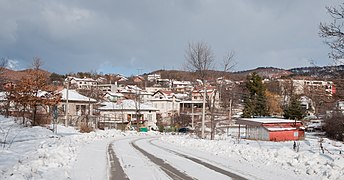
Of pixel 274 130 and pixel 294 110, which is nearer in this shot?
pixel 274 130

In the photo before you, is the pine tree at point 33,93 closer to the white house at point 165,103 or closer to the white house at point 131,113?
the white house at point 131,113

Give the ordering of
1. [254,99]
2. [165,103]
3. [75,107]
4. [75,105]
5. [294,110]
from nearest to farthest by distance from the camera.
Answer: [75,105]
[75,107]
[294,110]
[254,99]
[165,103]

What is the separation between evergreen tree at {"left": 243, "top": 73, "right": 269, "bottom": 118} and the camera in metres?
69.6

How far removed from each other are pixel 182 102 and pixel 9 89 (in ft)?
235

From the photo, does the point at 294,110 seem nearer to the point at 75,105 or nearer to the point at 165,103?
the point at 165,103

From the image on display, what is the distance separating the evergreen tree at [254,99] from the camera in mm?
69550

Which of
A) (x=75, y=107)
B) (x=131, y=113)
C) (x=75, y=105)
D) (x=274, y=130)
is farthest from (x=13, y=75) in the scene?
(x=131, y=113)

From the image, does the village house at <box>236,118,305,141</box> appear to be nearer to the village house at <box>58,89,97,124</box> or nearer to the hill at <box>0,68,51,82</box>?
the hill at <box>0,68,51,82</box>

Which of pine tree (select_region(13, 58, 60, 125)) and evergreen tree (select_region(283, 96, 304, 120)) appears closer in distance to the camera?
pine tree (select_region(13, 58, 60, 125))

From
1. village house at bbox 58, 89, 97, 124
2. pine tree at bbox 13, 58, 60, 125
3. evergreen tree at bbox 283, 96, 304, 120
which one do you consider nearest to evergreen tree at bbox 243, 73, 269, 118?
evergreen tree at bbox 283, 96, 304, 120

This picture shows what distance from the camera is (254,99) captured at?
71.8 meters

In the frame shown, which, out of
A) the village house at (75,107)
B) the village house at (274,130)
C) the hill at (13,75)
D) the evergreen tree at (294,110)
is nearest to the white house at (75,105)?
the village house at (75,107)

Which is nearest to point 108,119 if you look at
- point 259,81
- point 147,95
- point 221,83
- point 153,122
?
point 153,122

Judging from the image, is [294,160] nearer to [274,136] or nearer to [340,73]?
[340,73]
